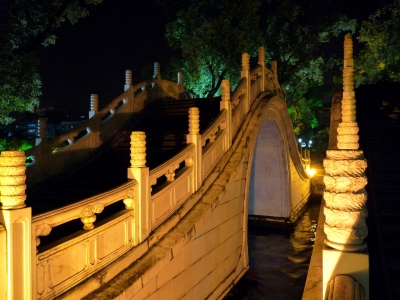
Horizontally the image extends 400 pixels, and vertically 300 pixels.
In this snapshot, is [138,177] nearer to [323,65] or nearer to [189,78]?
[189,78]

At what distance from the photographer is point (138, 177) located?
4996mm

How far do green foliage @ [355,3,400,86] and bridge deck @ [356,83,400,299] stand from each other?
8040 millimetres

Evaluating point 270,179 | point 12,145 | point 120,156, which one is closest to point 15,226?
point 120,156

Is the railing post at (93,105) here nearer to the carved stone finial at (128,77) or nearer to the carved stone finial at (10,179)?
the carved stone finial at (128,77)

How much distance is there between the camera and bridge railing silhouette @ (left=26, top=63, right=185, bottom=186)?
8.07 metres

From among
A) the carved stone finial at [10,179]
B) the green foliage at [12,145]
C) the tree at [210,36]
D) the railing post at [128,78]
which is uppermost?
the tree at [210,36]

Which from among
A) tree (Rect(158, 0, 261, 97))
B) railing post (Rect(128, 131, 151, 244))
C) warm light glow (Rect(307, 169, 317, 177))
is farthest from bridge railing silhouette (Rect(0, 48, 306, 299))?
warm light glow (Rect(307, 169, 317, 177))

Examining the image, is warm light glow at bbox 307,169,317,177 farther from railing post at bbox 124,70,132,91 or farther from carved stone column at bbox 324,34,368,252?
carved stone column at bbox 324,34,368,252

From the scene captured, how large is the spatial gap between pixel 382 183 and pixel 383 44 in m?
16.2

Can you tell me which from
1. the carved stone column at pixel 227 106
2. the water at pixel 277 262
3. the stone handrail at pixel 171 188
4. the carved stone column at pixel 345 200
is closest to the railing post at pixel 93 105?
the carved stone column at pixel 227 106

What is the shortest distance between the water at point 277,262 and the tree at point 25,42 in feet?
23.3

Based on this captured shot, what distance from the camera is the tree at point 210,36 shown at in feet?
49.9

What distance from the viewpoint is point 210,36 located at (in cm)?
1508

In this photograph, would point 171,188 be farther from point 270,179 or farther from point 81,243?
point 270,179
